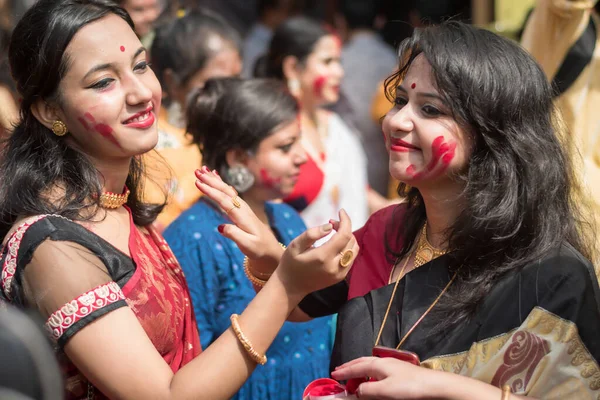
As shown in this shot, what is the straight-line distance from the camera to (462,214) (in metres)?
1.90

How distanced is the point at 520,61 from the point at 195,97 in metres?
1.67

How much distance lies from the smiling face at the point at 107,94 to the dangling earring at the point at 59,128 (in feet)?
0.04

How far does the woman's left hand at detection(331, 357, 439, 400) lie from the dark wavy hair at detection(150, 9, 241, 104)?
2491 millimetres

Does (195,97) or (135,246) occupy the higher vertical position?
(135,246)

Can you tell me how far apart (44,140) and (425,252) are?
1007 millimetres

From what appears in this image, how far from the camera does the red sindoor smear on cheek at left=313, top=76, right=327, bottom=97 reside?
4.78 m

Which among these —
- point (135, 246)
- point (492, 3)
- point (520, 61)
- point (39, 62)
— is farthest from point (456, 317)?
point (492, 3)

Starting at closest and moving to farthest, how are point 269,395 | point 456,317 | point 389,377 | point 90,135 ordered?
point 389,377
point 456,317
point 90,135
point 269,395

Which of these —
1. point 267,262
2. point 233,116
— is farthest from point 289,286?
point 233,116

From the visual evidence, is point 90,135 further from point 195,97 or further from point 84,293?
point 195,97

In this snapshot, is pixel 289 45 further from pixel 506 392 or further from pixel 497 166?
pixel 506 392

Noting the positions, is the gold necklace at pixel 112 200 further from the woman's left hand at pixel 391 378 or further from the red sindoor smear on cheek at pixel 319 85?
the red sindoor smear on cheek at pixel 319 85

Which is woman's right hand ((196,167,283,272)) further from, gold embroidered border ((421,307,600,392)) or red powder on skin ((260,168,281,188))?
red powder on skin ((260,168,281,188))

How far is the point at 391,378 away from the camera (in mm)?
1675
